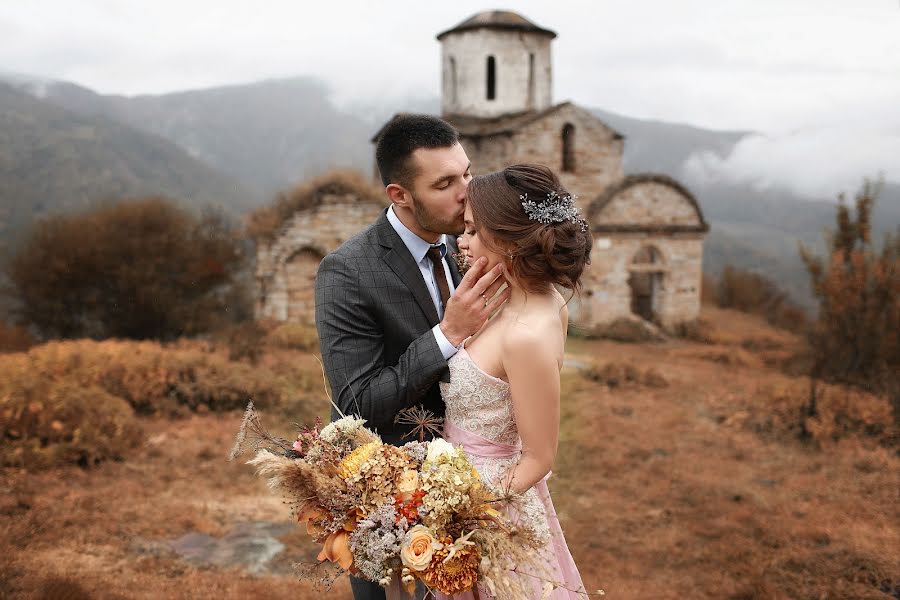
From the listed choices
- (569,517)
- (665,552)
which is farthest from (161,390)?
(665,552)

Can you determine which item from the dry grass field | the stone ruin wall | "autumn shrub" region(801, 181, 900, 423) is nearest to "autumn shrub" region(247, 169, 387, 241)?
the stone ruin wall

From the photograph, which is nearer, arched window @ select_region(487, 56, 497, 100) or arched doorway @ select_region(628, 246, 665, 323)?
arched doorway @ select_region(628, 246, 665, 323)

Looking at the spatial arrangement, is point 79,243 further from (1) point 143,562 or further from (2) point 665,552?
(2) point 665,552

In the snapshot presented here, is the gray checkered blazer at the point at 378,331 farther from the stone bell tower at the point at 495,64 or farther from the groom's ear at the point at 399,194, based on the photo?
the stone bell tower at the point at 495,64

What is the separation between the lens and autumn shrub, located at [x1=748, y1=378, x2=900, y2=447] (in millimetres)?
9023

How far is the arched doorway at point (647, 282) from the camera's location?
2206cm

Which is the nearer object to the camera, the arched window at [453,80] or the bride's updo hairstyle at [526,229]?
the bride's updo hairstyle at [526,229]

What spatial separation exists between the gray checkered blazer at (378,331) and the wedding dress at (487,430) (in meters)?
0.09

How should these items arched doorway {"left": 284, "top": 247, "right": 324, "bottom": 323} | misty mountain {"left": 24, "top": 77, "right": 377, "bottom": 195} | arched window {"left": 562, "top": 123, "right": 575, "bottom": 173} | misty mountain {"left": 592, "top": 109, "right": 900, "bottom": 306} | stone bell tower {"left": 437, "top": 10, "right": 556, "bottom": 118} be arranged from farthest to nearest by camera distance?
misty mountain {"left": 592, "top": 109, "right": 900, "bottom": 306} < misty mountain {"left": 24, "top": 77, "right": 377, "bottom": 195} < stone bell tower {"left": 437, "top": 10, "right": 556, "bottom": 118} < arched window {"left": 562, "top": 123, "right": 575, "bottom": 173} < arched doorway {"left": 284, "top": 247, "right": 324, "bottom": 323}

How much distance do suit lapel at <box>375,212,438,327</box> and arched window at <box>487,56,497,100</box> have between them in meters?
21.4

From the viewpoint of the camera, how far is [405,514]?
7.54ft

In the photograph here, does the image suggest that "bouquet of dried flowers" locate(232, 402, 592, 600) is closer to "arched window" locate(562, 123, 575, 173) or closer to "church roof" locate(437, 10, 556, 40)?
"arched window" locate(562, 123, 575, 173)

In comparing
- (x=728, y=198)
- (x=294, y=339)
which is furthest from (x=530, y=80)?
(x=728, y=198)

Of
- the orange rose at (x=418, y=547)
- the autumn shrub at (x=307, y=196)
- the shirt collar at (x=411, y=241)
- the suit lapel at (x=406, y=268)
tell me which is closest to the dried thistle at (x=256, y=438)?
the orange rose at (x=418, y=547)
